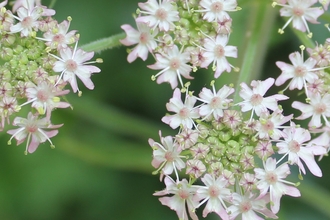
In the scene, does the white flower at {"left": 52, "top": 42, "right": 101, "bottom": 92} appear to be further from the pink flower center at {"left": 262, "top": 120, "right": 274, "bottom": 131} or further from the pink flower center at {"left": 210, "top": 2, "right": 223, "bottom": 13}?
the pink flower center at {"left": 262, "top": 120, "right": 274, "bottom": 131}

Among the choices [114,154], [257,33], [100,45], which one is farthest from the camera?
[114,154]

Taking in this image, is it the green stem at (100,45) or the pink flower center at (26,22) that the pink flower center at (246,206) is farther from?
the pink flower center at (26,22)

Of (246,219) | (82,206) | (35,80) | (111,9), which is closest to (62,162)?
(82,206)

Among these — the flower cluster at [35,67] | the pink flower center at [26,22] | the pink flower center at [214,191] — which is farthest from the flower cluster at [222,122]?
the pink flower center at [26,22]

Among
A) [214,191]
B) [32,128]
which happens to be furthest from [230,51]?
[32,128]

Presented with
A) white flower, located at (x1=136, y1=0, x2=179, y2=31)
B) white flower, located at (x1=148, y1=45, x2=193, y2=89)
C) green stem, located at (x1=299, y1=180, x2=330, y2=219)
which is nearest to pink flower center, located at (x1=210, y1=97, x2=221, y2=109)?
white flower, located at (x1=148, y1=45, x2=193, y2=89)

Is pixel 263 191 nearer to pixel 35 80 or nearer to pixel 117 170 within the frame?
pixel 35 80

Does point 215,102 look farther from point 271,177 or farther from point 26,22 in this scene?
point 26,22
